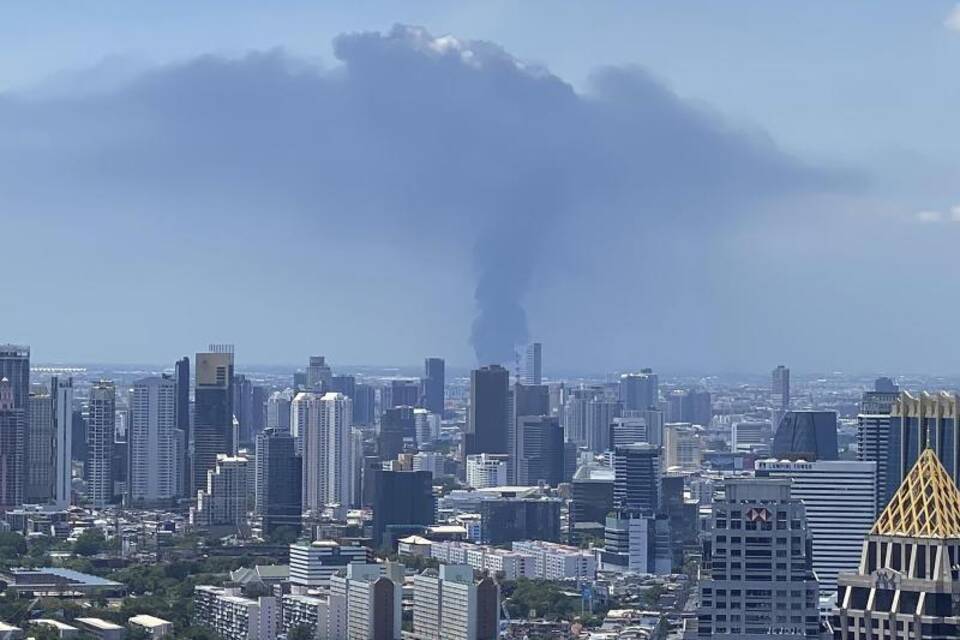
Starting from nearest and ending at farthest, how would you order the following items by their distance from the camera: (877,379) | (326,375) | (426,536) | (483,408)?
1. (877,379)
2. (426,536)
3. (483,408)
4. (326,375)

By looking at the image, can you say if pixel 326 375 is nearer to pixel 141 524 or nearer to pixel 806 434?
pixel 141 524

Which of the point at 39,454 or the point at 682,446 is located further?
the point at 682,446

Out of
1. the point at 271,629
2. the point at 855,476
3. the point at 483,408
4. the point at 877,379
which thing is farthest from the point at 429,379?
the point at 855,476

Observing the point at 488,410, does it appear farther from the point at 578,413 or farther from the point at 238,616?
the point at 238,616

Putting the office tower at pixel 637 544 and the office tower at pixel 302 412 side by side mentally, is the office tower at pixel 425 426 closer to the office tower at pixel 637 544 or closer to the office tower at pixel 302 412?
the office tower at pixel 302 412

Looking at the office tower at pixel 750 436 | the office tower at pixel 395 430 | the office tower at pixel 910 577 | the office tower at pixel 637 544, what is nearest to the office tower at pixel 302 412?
the office tower at pixel 395 430

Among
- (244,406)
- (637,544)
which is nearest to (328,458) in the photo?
(244,406)
